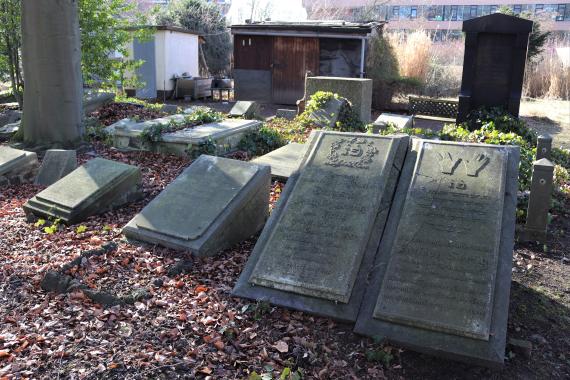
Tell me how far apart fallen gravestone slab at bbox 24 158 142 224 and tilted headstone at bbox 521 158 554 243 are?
412 cm

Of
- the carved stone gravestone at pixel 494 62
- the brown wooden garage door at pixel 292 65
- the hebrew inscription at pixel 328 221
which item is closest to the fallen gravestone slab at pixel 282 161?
the hebrew inscription at pixel 328 221

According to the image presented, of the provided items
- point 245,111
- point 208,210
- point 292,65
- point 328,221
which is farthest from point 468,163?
point 292,65

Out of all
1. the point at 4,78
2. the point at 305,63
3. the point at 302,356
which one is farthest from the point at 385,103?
the point at 302,356

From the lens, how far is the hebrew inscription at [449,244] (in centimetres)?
313

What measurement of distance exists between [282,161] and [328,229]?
343cm

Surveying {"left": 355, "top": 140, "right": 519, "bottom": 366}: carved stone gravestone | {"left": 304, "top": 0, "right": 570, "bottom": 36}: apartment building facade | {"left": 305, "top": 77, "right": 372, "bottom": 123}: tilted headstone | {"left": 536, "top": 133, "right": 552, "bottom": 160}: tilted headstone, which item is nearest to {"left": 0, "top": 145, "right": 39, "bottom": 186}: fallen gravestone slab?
{"left": 355, "top": 140, "right": 519, "bottom": 366}: carved stone gravestone

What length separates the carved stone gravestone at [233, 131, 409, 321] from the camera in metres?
3.42

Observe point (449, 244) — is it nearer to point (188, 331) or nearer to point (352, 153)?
point (352, 153)

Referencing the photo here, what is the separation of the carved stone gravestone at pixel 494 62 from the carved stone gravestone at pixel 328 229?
7.72m

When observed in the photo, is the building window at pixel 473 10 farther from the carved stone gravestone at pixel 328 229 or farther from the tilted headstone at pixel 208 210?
the carved stone gravestone at pixel 328 229

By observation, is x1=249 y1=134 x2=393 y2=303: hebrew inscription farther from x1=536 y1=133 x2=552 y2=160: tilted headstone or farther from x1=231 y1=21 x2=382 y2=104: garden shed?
x1=231 y1=21 x2=382 y2=104: garden shed

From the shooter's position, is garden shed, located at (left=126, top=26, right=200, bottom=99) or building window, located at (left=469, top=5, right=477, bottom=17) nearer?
garden shed, located at (left=126, top=26, right=200, bottom=99)

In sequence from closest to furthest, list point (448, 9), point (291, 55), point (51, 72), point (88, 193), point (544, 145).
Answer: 1. point (88, 193)
2. point (544, 145)
3. point (51, 72)
4. point (291, 55)
5. point (448, 9)

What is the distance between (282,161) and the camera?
7086 millimetres
